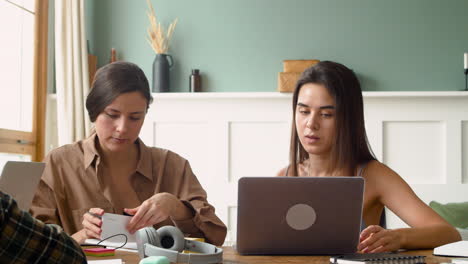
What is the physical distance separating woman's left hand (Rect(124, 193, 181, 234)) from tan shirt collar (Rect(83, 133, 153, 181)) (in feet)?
0.91

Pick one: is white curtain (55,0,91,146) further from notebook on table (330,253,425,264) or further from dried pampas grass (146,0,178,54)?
notebook on table (330,253,425,264)

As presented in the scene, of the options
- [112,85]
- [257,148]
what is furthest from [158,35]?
[112,85]

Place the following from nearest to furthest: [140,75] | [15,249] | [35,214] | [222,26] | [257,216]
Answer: [15,249], [257,216], [35,214], [140,75], [222,26]

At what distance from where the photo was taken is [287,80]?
4.21 meters

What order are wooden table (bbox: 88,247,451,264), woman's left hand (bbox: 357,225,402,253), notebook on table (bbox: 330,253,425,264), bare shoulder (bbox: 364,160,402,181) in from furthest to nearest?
bare shoulder (bbox: 364,160,402,181)
woman's left hand (bbox: 357,225,402,253)
wooden table (bbox: 88,247,451,264)
notebook on table (bbox: 330,253,425,264)

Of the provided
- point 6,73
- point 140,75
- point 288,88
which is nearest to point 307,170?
point 140,75

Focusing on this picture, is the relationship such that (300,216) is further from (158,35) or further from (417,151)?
(158,35)

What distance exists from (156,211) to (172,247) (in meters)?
0.31

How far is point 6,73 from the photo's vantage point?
378 cm

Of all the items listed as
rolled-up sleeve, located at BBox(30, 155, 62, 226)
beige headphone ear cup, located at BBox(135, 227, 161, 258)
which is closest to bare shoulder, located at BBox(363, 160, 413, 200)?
beige headphone ear cup, located at BBox(135, 227, 161, 258)

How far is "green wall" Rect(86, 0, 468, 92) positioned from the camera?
4.31m

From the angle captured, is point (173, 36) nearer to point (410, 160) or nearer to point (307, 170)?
point (410, 160)

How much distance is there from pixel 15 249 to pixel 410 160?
144 inches

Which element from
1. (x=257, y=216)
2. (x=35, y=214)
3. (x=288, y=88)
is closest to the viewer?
(x=257, y=216)
